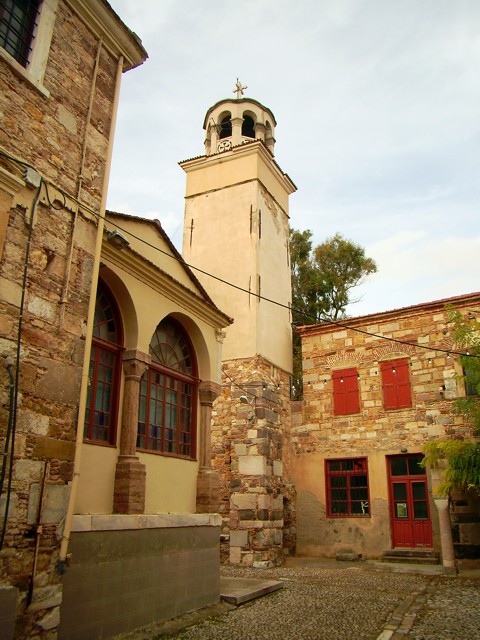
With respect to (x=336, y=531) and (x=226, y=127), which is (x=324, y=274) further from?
(x=336, y=531)

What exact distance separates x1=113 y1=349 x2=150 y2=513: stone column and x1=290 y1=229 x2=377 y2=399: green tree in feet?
42.3

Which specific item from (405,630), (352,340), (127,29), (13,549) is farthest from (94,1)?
(352,340)

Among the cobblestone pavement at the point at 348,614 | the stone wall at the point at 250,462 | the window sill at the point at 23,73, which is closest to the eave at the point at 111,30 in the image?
the window sill at the point at 23,73

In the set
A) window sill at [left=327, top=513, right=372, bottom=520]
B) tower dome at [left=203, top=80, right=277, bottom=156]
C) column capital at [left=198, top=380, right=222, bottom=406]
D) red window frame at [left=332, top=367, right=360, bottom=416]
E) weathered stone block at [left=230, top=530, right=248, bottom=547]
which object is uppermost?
tower dome at [left=203, top=80, right=277, bottom=156]

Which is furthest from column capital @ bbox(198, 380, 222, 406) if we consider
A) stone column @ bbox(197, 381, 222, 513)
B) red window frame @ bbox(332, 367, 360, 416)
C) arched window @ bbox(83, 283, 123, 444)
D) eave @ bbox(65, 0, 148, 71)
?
red window frame @ bbox(332, 367, 360, 416)

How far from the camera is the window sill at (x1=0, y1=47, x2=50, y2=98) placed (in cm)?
492

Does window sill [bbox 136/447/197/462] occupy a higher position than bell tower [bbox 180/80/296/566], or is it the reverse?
bell tower [bbox 180/80/296/566]

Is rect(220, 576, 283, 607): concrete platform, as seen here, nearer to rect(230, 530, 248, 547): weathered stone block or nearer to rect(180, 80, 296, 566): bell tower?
rect(230, 530, 248, 547): weathered stone block

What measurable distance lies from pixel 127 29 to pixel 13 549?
19.1ft

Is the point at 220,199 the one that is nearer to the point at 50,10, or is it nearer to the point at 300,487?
the point at 300,487

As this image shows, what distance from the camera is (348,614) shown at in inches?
284

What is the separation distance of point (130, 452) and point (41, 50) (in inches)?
179

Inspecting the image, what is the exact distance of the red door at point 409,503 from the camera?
13.0 metres

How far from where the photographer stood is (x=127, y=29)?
642 centimetres
